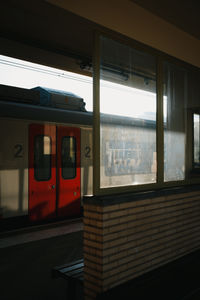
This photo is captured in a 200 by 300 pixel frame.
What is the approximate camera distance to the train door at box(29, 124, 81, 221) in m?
6.30

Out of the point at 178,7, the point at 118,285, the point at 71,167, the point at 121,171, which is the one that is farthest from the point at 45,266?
the point at 178,7

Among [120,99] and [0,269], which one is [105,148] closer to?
[120,99]

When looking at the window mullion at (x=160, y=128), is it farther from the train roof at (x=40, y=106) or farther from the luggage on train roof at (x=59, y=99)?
the luggage on train roof at (x=59, y=99)

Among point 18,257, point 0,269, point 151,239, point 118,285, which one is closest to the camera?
point 118,285

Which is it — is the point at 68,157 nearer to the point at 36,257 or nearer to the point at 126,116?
the point at 36,257

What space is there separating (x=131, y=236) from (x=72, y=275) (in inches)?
30.5

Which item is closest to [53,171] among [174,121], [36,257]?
[36,257]

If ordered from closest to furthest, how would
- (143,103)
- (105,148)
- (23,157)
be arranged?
(105,148), (143,103), (23,157)

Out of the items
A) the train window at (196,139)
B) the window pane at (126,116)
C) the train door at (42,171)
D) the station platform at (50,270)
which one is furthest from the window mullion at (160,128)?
the train door at (42,171)

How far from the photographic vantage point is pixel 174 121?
461 cm

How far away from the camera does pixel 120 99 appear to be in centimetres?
357

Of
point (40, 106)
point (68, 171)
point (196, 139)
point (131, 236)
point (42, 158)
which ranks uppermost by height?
point (40, 106)

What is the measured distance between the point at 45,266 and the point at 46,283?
577mm

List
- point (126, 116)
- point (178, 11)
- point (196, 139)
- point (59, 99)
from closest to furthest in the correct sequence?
point (126, 116), point (178, 11), point (196, 139), point (59, 99)
